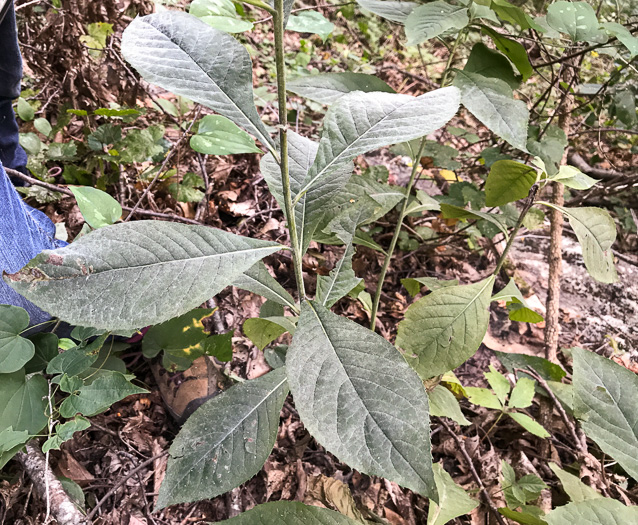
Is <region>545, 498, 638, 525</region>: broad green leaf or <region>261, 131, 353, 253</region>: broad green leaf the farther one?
<region>261, 131, 353, 253</region>: broad green leaf

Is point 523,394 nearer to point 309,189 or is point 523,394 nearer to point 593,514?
A: point 593,514

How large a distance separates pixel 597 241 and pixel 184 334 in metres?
1.51

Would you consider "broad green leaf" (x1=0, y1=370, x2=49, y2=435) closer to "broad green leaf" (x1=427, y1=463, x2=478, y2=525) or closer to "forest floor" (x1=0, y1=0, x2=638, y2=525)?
"forest floor" (x1=0, y1=0, x2=638, y2=525)

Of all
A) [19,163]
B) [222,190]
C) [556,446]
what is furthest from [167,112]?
[556,446]

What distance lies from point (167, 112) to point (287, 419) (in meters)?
1.92

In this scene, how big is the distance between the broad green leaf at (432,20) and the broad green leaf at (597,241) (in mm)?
681

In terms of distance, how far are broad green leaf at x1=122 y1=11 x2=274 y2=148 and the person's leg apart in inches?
29.8

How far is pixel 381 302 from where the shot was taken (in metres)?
2.22

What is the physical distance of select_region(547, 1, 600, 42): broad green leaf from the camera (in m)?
1.33

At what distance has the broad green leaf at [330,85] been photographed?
1329 millimetres

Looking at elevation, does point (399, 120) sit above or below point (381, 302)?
above

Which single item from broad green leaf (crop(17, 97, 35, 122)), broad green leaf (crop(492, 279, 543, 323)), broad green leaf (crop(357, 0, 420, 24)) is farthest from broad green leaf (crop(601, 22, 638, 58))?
broad green leaf (crop(17, 97, 35, 122))

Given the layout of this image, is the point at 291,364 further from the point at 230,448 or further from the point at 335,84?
the point at 335,84

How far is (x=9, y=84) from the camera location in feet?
4.55
